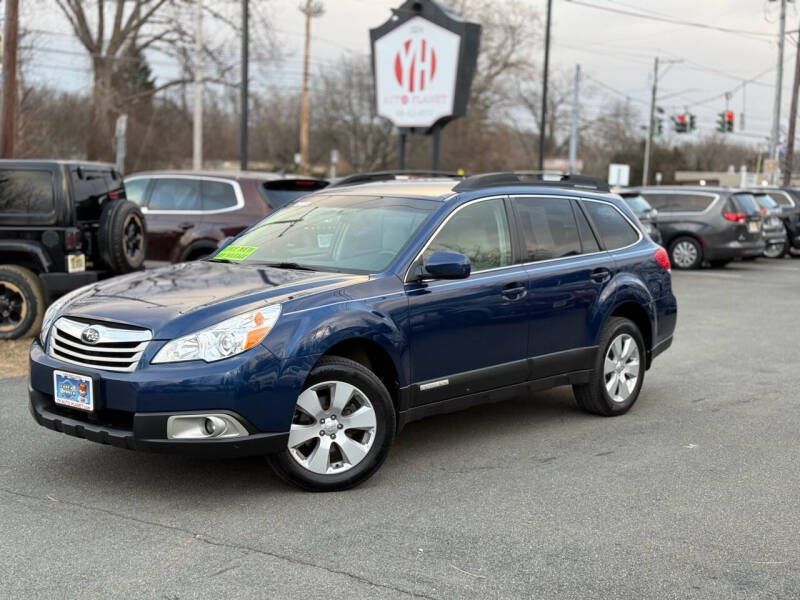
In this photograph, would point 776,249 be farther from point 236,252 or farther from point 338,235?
point 236,252

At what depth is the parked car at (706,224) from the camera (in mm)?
20547

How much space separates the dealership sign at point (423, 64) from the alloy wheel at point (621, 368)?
13.7m

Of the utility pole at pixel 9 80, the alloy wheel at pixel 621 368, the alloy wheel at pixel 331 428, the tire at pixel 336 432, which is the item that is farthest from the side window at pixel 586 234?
the utility pole at pixel 9 80

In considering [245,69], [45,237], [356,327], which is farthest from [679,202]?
[356,327]

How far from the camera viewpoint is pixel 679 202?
21.2m

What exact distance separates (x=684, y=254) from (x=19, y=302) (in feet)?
50.9

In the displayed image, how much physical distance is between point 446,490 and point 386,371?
0.75 metres

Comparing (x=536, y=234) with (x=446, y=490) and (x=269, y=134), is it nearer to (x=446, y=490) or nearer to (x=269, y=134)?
(x=446, y=490)

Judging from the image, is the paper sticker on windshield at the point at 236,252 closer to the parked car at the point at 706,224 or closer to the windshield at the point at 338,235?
the windshield at the point at 338,235

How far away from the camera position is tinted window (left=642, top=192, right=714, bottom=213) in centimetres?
2094

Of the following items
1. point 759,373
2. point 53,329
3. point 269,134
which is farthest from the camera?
point 269,134

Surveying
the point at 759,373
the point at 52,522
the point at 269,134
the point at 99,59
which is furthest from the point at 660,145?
the point at 52,522

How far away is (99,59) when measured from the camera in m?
39.2

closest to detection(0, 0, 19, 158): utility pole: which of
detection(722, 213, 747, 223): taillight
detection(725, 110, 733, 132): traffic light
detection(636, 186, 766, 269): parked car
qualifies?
detection(636, 186, 766, 269): parked car
